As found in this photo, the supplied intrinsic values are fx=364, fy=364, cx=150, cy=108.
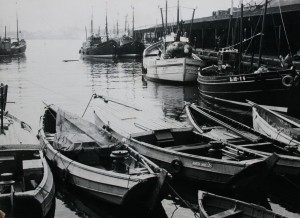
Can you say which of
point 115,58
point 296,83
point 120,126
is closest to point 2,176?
point 120,126

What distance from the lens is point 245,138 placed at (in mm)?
14547

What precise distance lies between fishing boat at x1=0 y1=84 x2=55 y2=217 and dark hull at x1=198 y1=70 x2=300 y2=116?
571 inches

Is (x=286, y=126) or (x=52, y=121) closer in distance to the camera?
→ (x=286, y=126)

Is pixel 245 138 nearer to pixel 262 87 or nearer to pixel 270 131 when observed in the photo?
pixel 270 131

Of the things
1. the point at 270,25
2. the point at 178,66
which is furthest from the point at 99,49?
the point at 270,25

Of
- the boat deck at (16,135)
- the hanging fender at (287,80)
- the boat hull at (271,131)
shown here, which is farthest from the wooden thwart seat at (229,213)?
the hanging fender at (287,80)

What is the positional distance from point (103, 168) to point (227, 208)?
461 centimetres

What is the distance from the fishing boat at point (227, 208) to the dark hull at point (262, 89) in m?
14.2

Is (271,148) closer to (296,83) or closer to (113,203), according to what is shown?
(113,203)

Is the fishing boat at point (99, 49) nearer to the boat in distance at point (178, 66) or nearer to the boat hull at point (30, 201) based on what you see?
the boat in distance at point (178, 66)

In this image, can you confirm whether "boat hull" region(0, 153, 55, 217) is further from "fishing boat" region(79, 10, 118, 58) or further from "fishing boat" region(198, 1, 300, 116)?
"fishing boat" region(79, 10, 118, 58)

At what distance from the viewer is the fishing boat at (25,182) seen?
8.80 metres

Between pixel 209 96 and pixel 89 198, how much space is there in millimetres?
18251

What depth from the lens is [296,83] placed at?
21.2 metres
